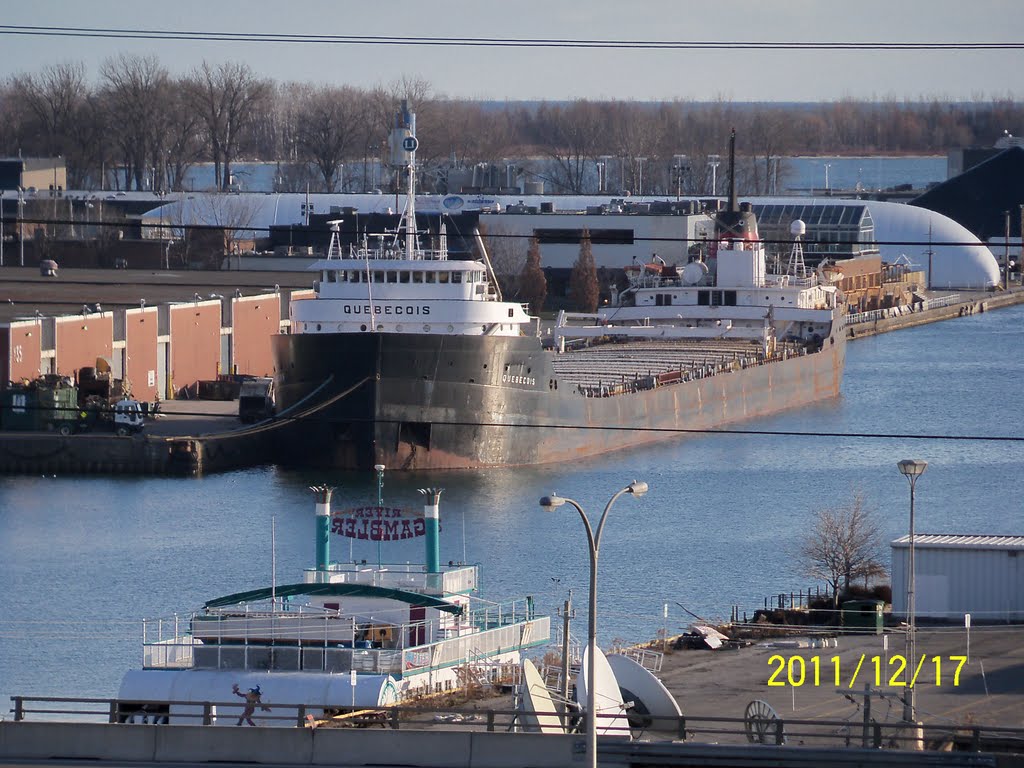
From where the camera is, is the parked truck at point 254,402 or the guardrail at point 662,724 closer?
the guardrail at point 662,724

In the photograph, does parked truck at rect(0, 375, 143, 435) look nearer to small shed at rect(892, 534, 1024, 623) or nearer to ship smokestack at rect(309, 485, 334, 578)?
ship smokestack at rect(309, 485, 334, 578)

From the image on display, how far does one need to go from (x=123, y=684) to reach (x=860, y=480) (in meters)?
12.7

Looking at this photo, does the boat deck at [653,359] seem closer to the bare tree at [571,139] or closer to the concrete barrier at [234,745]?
the concrete barrier at [234,745]

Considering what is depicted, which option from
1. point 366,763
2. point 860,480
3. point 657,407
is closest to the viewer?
point 366,763

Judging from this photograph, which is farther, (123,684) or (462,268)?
(462,268)

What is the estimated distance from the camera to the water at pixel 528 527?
1494cm

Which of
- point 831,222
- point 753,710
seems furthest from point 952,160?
point 753,710

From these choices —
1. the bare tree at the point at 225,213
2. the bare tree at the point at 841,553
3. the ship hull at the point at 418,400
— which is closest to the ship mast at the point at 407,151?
the ship hull at the point at 418,400

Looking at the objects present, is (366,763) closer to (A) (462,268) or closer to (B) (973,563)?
(B) (973,563)

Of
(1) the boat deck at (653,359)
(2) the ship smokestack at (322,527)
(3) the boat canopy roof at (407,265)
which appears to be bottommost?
(2) the ship smokestack at (322,527)

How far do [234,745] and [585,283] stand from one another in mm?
36871

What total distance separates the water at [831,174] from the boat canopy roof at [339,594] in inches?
2713

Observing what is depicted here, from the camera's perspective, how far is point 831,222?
54281 millimetres
